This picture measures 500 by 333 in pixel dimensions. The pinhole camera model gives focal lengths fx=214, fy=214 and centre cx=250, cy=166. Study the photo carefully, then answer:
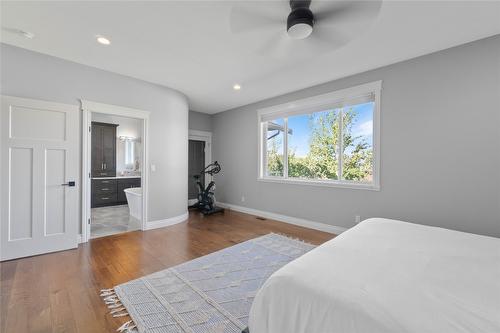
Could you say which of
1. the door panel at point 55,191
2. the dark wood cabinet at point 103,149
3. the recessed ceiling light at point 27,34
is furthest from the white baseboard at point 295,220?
the recessed ceiling light at point 27,34

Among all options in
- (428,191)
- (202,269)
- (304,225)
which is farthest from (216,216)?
(428,191)

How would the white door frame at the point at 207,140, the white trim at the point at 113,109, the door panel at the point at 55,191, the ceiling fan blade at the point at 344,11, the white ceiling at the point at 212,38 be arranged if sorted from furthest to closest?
the white door frame at the point at 207,140 → the white trim at the point at 113,109 → the door panel at the point at 55,191 → the white ceiling at the point at 212,38 → the ceiling fan blade at the point at 344,11

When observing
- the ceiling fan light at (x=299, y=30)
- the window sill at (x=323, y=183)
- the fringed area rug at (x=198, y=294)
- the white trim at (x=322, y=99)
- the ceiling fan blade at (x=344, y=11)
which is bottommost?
the fringed area rug at (x=198, y=294)

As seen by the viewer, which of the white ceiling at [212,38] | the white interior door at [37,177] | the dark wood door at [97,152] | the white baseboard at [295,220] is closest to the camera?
the white ceiling at [212,38]

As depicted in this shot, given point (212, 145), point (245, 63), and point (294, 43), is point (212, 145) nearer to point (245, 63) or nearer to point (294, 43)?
point (245, 63)

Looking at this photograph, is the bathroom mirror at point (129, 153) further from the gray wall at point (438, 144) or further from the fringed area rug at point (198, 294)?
the gray wall at point (438, 144)

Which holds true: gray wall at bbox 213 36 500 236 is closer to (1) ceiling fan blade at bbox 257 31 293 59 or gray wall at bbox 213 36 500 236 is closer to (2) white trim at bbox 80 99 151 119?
(1) ceiling fan blade at bbox 257 31 293 59

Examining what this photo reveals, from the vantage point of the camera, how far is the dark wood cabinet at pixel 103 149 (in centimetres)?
593

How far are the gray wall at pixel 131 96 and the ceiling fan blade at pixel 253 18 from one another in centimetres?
275

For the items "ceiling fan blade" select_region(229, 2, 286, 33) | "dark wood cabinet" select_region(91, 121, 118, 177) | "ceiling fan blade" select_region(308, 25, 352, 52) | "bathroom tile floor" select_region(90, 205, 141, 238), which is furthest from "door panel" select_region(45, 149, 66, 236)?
"ceiling fan blade" select_region(308, 25, 352, 52)

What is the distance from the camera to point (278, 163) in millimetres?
4824

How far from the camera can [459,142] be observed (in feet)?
8.71

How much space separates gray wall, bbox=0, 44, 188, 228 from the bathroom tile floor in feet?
2.16

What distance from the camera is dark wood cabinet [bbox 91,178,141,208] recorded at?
580cm
